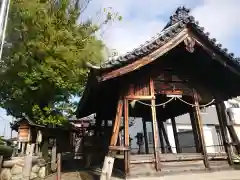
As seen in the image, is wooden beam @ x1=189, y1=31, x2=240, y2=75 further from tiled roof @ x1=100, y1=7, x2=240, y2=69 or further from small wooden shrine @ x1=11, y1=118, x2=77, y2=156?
small wooden shrine @ x1=11, y1=118, x2=77, y2=156

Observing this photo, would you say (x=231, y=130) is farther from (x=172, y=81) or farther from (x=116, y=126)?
(x=116, y=126)

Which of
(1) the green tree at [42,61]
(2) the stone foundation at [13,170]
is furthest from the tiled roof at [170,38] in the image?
(1) the green tree at [42,61]

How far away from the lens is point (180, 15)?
24.6 feet

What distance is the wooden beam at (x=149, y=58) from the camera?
6.51m

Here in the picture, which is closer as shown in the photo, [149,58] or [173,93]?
[149,58]

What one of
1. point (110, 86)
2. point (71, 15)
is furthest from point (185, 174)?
point (71, 15)

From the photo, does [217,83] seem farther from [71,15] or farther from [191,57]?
[71,15]

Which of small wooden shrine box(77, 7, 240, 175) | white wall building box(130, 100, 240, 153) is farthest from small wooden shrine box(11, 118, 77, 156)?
white wall building box(130, 100, 240, 153)

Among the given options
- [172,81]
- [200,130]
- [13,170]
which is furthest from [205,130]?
[13,170]

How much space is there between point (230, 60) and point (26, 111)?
1276cm

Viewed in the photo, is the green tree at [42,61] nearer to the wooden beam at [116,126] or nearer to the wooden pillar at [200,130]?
the wooden beam at [116,126]

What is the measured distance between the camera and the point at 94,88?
745cm

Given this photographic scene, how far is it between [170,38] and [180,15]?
1046 mm

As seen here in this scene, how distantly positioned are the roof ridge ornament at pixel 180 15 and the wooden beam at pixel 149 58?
20.0 inches
